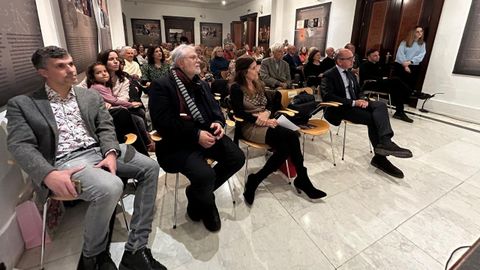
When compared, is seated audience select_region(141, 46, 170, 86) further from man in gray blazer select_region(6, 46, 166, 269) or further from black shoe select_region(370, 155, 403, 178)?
black shoe select_region(370, 155, 403, 178)

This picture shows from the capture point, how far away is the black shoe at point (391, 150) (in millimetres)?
2246

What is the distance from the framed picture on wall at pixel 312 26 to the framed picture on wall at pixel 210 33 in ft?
18.7

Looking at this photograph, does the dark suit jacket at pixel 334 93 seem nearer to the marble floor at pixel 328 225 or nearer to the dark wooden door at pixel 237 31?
the marble floor at pixel 328 225

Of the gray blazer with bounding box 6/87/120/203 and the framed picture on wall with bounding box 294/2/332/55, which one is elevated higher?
the framed picture on wall with bounding box 294/2/332/55

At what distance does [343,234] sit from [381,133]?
121 cm

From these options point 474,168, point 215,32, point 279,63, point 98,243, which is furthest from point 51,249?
point 215,32

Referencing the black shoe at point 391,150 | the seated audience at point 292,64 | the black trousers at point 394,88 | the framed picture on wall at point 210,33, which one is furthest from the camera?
the framed picture on wall at point 210,33

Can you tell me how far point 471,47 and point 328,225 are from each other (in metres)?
4.43

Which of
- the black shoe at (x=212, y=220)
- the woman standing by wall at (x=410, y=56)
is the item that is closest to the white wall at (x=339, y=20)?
the woman standing by wall at (x=410, y=56)

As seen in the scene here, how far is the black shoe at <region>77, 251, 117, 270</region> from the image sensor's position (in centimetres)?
124

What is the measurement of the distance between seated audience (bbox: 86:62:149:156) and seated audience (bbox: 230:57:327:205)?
2.89ft

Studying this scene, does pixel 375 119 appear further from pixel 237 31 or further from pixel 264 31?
pixel 237 31

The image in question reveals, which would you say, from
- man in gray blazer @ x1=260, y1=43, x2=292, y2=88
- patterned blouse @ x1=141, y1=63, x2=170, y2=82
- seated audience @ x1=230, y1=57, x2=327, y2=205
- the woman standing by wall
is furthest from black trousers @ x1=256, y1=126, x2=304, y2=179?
the woman standing by wall

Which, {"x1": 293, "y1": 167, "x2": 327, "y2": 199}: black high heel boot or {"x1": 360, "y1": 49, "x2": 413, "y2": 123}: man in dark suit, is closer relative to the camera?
{"x1": 293, "y1": 167, "x2": 327, "y2": 199}: black high heel boot
